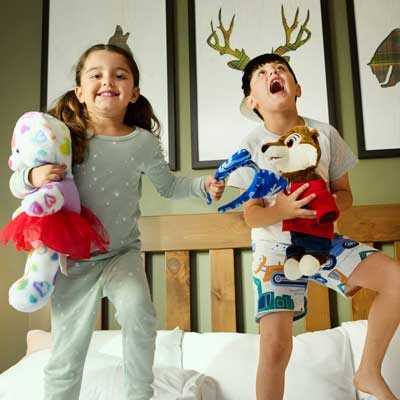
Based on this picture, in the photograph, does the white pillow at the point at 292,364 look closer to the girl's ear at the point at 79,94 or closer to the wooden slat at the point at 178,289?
the wooden slat at the point at 178,289

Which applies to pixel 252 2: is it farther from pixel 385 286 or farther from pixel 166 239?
pixel 385 286

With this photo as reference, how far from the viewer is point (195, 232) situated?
1.73m

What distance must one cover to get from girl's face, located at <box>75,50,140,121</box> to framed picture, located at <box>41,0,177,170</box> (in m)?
Result: 0.72

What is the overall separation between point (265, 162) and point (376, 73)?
90cm

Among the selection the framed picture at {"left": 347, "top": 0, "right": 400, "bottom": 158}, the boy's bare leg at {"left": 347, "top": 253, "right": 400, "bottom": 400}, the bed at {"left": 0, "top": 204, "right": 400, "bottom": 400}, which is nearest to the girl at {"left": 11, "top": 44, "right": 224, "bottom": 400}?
the bed at {"left": 0, "top": 204, "right": 400, "bottom": 400}

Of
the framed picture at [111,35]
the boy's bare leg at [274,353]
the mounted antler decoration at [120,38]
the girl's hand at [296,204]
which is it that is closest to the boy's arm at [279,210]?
the girl's hand at [296,204]

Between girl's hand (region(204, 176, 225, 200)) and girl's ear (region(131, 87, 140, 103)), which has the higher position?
girl's ear (region(131, 87, 140, 103))

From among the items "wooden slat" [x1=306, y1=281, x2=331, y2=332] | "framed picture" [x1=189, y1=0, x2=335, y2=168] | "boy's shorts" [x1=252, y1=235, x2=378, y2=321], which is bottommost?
"wooden slat" [x1=306, y1=281, x2=331, y2=332]

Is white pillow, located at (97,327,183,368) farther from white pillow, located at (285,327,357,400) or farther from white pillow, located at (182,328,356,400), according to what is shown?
white pillow, located at (285,327,357,400)

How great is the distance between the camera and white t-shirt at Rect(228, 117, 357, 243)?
1146 millimetres

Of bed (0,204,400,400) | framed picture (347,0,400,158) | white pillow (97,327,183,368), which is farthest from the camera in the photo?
framed picture (347,0,400,158)

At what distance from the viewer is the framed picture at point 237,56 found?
1.80 meters

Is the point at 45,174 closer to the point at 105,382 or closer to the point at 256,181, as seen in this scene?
the point at 256,181

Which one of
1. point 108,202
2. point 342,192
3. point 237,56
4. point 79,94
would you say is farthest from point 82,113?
point 237,56
